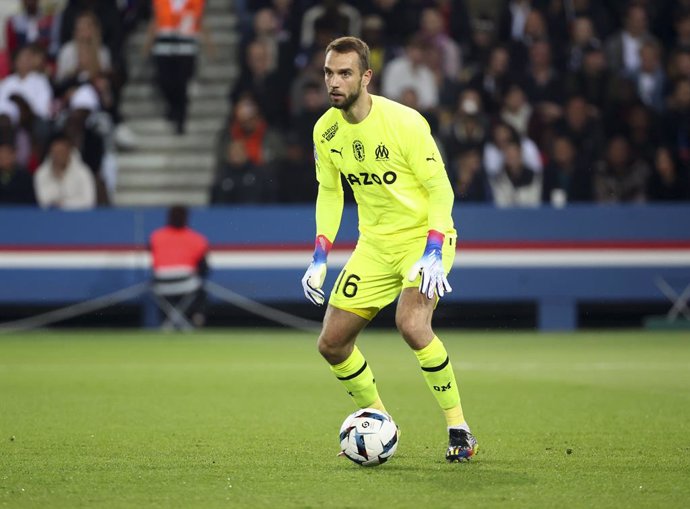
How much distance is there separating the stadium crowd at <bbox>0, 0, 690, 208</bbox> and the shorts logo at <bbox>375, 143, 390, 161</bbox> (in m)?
9.89

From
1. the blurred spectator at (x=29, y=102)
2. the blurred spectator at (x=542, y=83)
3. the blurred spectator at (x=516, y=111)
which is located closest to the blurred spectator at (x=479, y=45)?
the blurred spectator at (x=542, y=83)

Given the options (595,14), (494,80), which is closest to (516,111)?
(494,80)

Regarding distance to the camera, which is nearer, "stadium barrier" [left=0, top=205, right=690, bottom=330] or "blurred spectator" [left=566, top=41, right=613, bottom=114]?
"stadium barrier" [left=0, top=205, right=690, bottom=330]

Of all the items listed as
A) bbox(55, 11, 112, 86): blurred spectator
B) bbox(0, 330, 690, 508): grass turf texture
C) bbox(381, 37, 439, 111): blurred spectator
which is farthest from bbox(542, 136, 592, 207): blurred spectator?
bbox(55, 11, 112, 86): blurred spectator

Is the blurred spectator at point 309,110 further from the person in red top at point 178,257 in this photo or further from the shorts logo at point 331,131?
the shorts logo at point 331,131

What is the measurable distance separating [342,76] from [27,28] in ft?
45.9

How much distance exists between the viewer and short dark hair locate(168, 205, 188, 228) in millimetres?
17891

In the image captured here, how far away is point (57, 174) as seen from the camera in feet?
60.6

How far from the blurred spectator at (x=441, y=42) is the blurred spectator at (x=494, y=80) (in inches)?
14.7

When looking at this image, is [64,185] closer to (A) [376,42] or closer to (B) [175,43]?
(B) [175,43]

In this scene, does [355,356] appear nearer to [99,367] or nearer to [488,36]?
[99,367]

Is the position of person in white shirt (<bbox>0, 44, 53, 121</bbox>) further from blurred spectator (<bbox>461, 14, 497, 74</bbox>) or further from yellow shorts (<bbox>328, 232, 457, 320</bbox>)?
yellow shorts (<bbox>328, 232, 457, 320</bbox>)

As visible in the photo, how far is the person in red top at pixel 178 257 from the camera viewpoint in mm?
17875

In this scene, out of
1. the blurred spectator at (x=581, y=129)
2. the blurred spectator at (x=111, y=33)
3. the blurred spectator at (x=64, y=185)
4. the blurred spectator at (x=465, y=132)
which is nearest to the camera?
the blurred spectator at (x=465, y=132)
